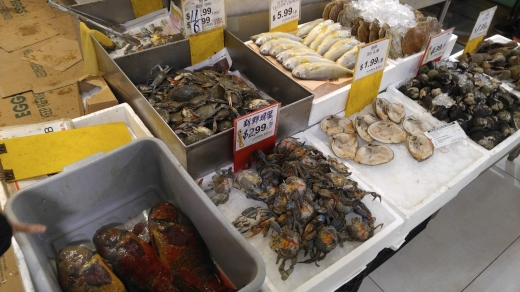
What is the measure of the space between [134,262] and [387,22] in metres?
2.26

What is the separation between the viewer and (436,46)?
234 cm

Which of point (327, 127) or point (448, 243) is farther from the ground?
point (327, 127)

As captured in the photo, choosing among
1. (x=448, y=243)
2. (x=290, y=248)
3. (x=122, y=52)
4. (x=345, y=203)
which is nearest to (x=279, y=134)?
(x=345, y=203)

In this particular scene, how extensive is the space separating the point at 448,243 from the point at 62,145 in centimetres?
247

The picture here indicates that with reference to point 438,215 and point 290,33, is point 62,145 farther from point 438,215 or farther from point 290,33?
point 438,215

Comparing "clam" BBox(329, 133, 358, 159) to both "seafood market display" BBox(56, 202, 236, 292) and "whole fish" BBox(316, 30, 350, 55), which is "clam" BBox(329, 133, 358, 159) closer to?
"whole fish" BBox(316, 30, 350, 55)

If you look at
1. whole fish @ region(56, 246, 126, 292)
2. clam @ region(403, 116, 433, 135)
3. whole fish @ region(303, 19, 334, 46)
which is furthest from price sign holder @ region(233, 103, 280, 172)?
whole fish @ region(303, 19, 334, 46)

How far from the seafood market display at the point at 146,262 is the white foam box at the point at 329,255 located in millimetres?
245

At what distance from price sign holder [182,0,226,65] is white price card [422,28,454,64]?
4.39ft

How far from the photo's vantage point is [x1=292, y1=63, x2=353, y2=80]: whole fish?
2.07 m

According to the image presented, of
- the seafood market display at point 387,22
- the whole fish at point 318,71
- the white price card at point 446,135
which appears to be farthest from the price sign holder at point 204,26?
the white price card at point 446,135

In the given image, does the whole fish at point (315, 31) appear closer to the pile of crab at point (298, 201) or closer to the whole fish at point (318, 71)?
the whole fish at point (318, 71)

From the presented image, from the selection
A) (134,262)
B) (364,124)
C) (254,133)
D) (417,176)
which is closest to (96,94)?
(254,133)

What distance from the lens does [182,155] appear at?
4.88 feet
